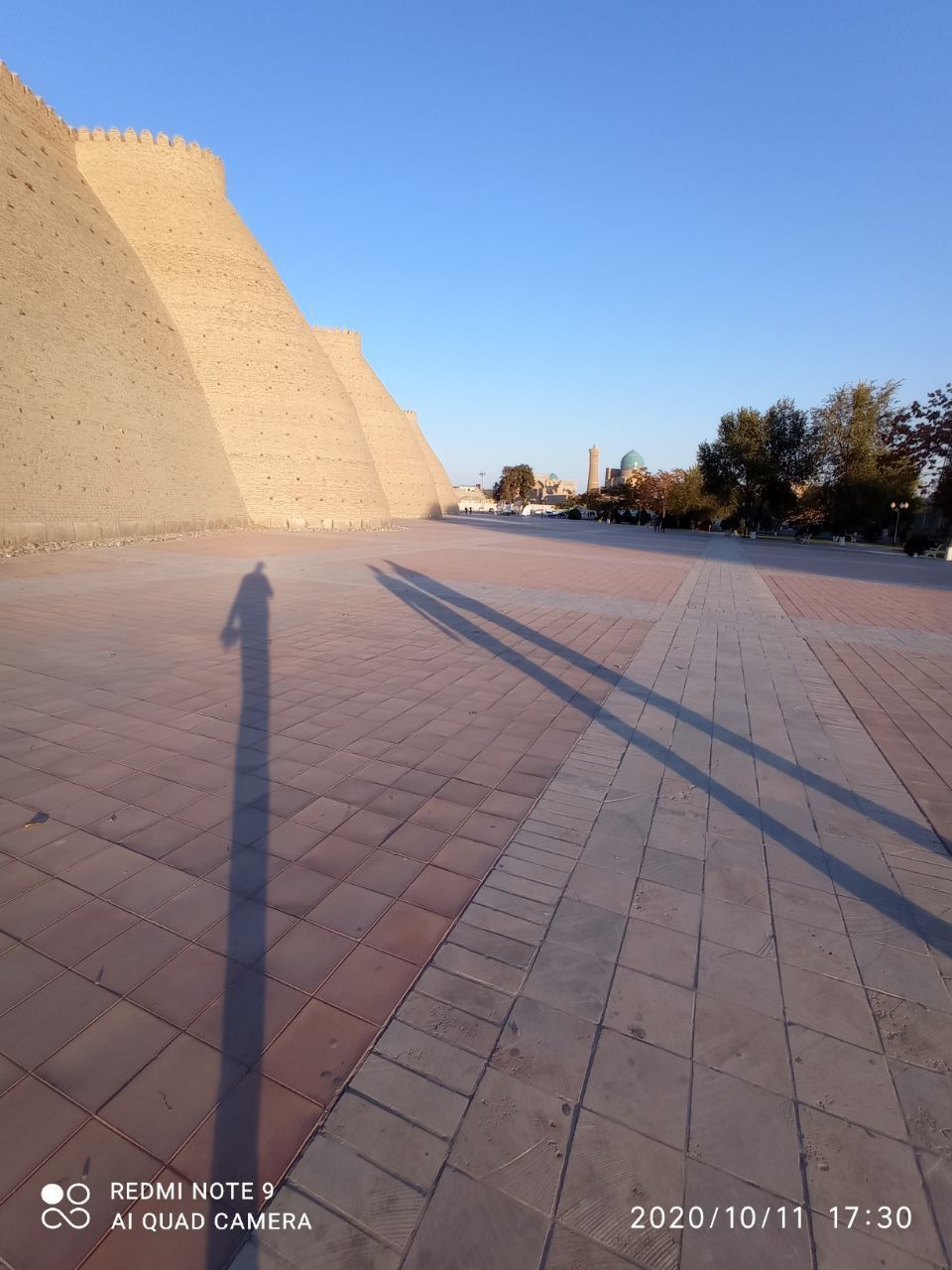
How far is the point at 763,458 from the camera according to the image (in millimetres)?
39000

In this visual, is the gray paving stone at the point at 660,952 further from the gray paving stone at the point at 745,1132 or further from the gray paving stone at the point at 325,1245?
the gray paving stone at the point at 325,1245

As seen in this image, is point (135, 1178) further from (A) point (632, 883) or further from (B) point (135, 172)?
(B) point (135, 172)

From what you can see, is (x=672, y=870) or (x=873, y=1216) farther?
(x=672, y=870)

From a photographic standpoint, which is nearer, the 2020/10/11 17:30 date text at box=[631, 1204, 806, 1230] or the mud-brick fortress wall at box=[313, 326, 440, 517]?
the 2020/10/11 17:30 date text at box=[631, 1204, 806, 1230]

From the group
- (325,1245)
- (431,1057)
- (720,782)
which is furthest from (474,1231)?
(720,782)

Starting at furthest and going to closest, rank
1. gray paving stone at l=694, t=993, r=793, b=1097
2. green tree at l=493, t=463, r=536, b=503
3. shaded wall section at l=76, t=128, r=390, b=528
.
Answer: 1. green tree at l=493, t=463, r=536, b=503
2. shaded wall section at l=76, t=128, r=390, b=528
3. gray paving stone at l=694, t=993, r=793, b=1097

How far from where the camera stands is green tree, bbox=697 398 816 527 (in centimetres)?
3844

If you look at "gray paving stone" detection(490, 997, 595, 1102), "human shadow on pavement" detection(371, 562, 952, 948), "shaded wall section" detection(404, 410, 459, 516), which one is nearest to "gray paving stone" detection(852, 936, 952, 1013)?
"human shadow on pavement" detection(371, 562, 952, 948)

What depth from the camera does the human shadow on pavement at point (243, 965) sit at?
1.67 m

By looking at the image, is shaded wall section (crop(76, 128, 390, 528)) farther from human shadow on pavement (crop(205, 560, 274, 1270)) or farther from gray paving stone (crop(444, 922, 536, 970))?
gray paving stone (crop(444, 922, 536, 970))

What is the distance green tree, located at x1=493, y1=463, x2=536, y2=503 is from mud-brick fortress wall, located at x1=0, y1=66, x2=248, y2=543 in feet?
226

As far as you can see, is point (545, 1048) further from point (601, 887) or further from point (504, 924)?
point (601, 887)

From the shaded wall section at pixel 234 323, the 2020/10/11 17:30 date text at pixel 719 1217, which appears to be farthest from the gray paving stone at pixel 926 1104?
the shaded wall section at pixel 234 323

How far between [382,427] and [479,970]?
40.0 metres
